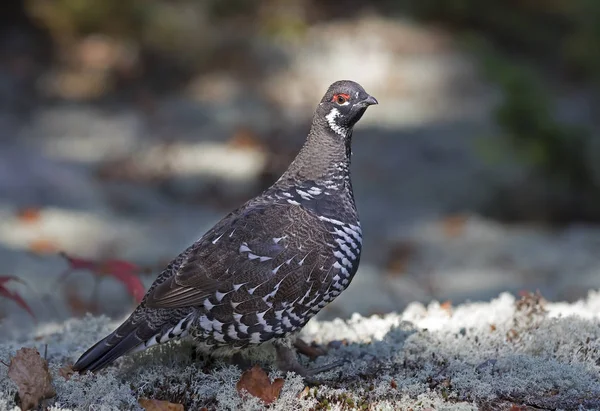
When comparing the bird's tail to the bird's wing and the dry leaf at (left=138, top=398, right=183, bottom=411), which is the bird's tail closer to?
the bird's wing

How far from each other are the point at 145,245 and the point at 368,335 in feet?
13.7

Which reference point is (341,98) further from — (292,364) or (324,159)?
(292,364)

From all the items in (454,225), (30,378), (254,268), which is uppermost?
(454,225)

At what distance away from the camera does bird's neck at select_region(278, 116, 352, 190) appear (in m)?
4.22

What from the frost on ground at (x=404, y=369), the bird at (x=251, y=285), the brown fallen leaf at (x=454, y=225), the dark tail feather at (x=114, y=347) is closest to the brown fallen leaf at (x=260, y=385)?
the frost on ground at (x=404, y=369)

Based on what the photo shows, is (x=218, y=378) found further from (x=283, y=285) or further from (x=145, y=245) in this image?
(x=145, y=245)

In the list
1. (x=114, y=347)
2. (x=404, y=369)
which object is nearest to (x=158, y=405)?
(x=114, y=347)

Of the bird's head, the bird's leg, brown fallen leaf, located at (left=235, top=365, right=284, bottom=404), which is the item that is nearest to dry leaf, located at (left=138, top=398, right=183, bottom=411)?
brown fallen leaf, located at (left=235, top=365, right=284, bottom=404)

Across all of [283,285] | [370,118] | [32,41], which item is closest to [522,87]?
[370,118]

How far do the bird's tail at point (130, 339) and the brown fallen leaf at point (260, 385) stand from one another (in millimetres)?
403

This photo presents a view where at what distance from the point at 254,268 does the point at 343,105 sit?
101cm

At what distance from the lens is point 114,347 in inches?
149

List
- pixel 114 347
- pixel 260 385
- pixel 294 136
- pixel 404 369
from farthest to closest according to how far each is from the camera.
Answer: pixel 294 136, pixel 404 369, pixel 114 347, pixel 260 385

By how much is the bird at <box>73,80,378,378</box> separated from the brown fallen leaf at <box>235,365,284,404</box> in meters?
0.20
